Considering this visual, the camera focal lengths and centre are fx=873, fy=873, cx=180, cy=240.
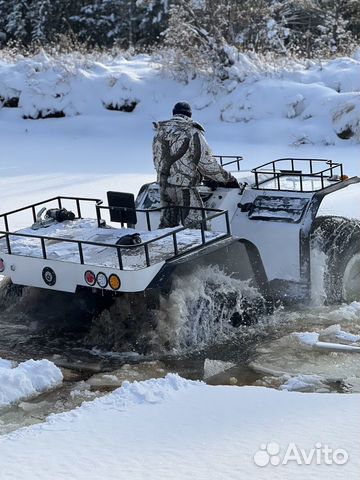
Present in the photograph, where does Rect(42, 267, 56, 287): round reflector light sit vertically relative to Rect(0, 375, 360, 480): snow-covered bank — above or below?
above

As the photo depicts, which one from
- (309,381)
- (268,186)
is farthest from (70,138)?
(309,381)

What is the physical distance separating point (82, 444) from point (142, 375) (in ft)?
4.98

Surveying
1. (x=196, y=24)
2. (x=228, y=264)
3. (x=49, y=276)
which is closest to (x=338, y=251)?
(x=228, y=264)

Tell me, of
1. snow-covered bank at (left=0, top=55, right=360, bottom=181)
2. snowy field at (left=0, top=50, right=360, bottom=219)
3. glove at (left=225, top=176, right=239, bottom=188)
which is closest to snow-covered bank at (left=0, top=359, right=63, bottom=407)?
glove at (left=225, top=176, right=239, bottom=188)

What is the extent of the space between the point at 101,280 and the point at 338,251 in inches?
94.5

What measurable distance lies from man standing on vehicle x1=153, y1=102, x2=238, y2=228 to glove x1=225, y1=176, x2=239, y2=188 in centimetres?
11

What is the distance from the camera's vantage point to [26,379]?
5812 mm

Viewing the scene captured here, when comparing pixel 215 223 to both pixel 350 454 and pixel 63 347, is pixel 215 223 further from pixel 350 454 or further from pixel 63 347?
pixel 350 454

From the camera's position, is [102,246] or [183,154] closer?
[102,246]

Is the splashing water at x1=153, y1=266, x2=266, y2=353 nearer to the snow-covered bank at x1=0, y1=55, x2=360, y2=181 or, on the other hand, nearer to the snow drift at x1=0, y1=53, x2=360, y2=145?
the snow-covered bank at x1=0, y1=55, x2=360, y2=181

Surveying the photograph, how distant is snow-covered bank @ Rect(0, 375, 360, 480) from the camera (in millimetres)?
4117

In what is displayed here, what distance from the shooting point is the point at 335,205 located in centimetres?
985

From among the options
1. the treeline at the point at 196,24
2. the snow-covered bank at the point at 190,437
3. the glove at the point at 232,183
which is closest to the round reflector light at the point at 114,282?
the snow-covered bank at the point at 190,437

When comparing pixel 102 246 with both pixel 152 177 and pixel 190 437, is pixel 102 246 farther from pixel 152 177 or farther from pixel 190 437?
pixel 152 177
